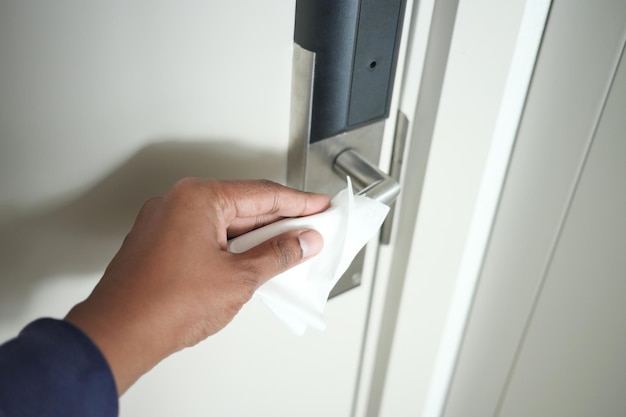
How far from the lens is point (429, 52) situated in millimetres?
404

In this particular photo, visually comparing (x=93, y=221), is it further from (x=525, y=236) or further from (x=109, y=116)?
(x=525, y=236)

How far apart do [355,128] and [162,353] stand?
203mm

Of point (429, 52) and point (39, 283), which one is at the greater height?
point (429, 52)

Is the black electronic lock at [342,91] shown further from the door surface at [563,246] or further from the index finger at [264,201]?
the door surface at [563,246]

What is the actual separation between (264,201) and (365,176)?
87 mm

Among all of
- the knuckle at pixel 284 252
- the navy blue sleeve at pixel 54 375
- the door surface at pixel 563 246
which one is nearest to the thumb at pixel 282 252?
the knuckle at pixel 284 252

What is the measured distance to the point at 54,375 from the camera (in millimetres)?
259

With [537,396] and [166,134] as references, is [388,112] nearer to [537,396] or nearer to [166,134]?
[166,134]

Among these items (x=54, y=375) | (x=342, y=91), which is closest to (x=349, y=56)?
(x=342, y=91)

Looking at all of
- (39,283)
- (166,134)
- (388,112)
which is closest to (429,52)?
(388,112)

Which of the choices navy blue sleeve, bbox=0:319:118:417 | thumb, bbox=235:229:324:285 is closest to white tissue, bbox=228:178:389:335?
thumb, bbox=235:229:324:285

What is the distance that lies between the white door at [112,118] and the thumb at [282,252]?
2.8 inches

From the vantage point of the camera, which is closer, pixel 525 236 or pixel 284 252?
pixel 284 252

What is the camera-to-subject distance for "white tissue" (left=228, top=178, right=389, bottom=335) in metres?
0.36
